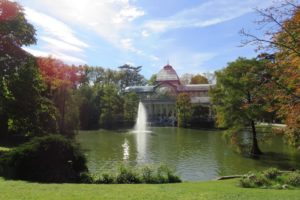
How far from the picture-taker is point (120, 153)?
75.1ft

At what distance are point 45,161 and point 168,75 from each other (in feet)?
229

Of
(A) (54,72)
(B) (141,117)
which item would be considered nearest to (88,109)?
(B) (141,117)

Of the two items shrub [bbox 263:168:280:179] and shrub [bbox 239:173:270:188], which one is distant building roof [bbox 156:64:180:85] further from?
shrub [bbox 239:173:270:188]

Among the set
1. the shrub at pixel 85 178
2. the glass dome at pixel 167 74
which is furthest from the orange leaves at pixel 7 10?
the glass dome at pixel 167 74

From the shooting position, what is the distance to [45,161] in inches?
454

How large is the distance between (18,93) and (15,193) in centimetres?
1002

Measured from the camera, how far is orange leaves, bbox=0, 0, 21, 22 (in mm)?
16125

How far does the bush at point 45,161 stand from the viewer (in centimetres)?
1091

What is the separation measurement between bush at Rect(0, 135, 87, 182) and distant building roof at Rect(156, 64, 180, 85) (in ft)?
219

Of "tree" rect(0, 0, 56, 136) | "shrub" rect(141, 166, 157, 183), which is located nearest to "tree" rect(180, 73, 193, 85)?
"tree" rect(0, 0, 56, 136)

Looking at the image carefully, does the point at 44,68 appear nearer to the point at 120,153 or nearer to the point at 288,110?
the point at 120,153

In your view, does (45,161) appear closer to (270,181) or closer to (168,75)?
(270,181)

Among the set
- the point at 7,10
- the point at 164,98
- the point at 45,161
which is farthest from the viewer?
the point at 164,98

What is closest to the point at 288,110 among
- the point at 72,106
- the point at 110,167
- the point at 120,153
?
the point at 110,167
